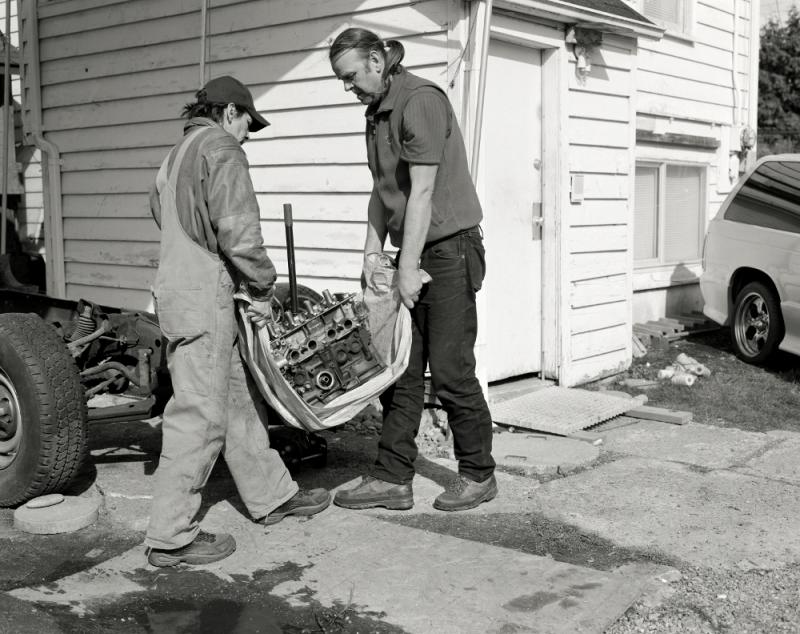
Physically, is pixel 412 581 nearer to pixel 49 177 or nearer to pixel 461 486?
pixel 461 486

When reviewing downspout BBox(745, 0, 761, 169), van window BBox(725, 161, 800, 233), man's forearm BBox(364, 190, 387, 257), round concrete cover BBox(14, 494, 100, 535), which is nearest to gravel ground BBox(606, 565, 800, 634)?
man's forearm BBox(364, 190, 387, 257)

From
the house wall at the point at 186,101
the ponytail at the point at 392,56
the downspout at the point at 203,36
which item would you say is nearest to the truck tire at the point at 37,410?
the ponytail at the point at 392,56

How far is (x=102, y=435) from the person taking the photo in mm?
6617

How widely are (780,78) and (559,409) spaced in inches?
706

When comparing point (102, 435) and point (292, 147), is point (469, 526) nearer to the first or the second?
point (102, 435)

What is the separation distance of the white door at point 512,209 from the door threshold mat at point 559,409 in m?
0.32

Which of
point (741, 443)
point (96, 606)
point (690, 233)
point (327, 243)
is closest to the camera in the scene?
point (96, 606)

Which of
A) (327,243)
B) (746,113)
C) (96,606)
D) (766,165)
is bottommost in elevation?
(96,606)

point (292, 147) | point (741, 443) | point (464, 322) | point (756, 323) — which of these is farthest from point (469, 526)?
point (756, 323)

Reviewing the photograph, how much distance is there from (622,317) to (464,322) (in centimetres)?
395

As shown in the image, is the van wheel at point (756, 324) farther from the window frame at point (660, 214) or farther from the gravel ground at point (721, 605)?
the gravel ground at point (721, 605)

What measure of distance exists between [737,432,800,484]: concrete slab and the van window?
2841 mm

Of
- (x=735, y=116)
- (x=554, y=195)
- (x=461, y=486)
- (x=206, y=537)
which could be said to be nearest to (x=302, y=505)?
(x=206, y=537)

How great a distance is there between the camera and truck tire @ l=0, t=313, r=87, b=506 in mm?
4645
